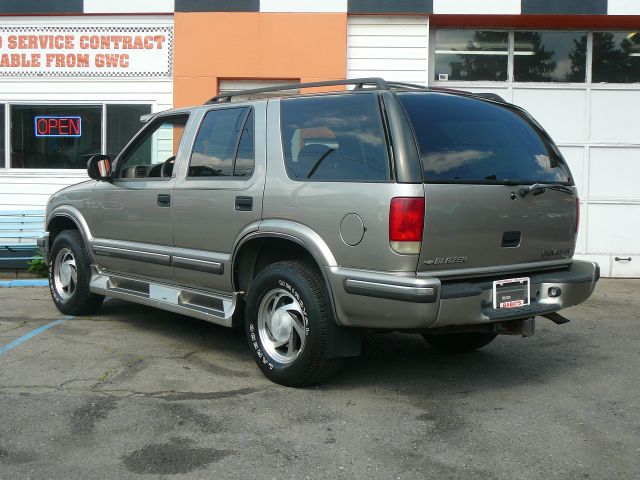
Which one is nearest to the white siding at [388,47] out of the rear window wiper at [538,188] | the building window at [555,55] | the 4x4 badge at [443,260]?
the building window at [555,55]

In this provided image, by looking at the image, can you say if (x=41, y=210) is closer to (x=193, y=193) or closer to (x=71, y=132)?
(x=71, y=132)

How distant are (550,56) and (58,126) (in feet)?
23.9

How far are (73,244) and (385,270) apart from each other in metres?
3.65

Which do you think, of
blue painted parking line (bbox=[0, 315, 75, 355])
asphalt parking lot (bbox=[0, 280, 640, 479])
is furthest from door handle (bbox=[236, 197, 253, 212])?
blue painted parking line (bbox=[0, 315, 75, 355])

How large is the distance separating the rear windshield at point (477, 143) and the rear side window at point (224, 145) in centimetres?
124

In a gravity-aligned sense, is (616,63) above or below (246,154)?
above

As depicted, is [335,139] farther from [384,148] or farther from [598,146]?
[598,146]

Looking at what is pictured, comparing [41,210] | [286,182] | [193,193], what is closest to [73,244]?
[193,193]

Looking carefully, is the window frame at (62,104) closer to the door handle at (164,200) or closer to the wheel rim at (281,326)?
the door handle at (164,200)

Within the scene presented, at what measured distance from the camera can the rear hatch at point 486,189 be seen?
14.1 ft

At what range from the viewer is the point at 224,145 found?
215 inches

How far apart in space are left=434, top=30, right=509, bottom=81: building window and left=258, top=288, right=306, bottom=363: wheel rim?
271 inches

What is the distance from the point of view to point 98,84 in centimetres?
1098

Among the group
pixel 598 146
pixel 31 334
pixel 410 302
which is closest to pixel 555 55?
pixel 598 146
